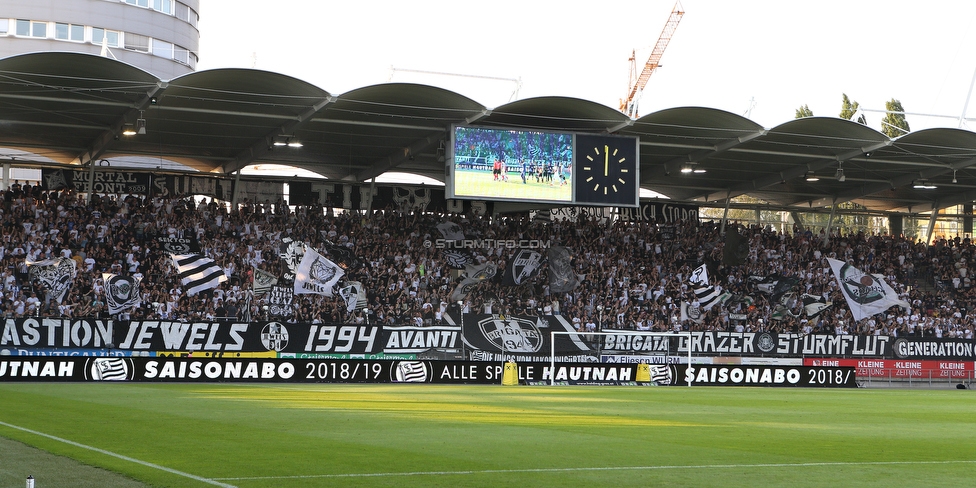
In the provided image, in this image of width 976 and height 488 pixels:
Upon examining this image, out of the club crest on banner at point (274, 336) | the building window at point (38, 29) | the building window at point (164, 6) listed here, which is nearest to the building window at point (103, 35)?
the building window at point (38, 29)

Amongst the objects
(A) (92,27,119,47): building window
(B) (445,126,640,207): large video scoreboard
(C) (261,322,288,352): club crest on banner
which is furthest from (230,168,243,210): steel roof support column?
(A) (92,27,119,47): building window

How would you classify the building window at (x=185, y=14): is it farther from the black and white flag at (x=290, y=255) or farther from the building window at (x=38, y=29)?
the black and white flag at (x=290, y=255)

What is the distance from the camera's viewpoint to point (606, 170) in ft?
128

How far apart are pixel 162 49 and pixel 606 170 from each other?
49.7 m

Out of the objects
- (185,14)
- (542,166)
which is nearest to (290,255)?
(542,166)

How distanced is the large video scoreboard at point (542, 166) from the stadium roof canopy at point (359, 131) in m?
0.76

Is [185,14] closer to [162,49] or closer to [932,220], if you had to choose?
[162,49]

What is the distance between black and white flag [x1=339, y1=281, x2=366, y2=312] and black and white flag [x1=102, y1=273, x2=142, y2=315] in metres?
7.45

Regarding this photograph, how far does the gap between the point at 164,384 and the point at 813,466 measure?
67.6 feet

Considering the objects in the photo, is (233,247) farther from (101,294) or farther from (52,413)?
(52,413)

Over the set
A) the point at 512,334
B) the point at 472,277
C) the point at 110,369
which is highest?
the point at 472,277

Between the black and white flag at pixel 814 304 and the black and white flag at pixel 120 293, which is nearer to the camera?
the black and white flag at pixel 120 293

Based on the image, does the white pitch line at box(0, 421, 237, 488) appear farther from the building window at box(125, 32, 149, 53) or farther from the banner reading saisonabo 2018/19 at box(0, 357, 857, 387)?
the building window at box(125, 32, 149, 53)

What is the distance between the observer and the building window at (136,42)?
75750 millimetres
